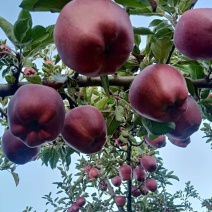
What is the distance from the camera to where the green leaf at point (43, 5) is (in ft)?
4.18

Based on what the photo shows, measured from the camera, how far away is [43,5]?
4.19 ft

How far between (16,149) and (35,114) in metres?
0.41

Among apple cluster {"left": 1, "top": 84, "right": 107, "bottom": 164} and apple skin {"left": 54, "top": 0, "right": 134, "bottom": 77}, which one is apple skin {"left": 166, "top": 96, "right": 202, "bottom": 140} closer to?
apple cluster {"left": 1, "top": 84, "right": 107, "bottom": 164}

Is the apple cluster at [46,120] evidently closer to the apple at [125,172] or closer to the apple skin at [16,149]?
the apple skin at [16,149]

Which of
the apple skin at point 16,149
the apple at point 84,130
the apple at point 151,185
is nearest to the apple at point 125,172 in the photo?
the apple at point 151,185

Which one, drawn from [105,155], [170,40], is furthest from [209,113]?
[105,155]

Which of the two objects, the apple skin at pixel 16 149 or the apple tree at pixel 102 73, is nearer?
the apple tree at pixel 102 73

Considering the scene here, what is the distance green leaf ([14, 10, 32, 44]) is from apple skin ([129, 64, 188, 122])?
0.53 m

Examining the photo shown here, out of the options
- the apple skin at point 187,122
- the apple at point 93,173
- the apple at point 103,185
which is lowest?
the apple at point 103,185

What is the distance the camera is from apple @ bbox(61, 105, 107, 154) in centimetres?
152

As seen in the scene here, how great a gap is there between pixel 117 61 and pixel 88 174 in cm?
396

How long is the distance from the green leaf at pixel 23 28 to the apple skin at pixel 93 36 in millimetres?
388

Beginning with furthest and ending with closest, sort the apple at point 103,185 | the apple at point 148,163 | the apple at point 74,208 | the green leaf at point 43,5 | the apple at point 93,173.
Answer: the apple at point 103,185, the apple at point 74,208, the apple at point 93,173, the apple at point 148,163, the green leaf at point 43,5

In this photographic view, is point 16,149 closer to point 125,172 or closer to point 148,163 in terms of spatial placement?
point 125,172
